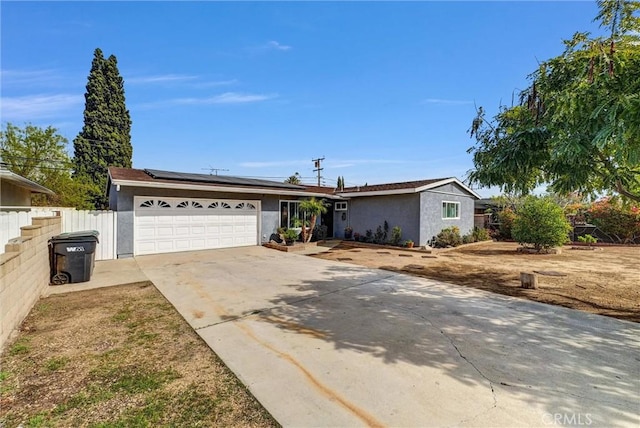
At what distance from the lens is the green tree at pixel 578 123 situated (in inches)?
119

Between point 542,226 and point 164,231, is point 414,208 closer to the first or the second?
point 542,226

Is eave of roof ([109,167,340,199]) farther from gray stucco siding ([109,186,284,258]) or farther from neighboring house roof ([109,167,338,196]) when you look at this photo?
gray stucco siding ([109,186,284,258])

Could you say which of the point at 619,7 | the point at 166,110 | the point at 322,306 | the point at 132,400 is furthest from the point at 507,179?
the point at 166,110

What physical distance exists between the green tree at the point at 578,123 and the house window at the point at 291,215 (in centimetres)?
1047

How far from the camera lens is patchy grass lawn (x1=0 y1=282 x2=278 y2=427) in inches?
95.0

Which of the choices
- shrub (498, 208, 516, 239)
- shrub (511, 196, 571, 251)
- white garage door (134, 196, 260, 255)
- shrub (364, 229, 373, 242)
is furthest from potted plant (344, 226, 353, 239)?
shrub (498, 208, 516, 239)

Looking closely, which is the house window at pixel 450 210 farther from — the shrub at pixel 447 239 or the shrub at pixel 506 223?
the shrub at pixel 506 223

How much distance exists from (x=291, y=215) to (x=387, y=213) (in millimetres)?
5155

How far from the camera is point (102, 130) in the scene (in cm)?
2472

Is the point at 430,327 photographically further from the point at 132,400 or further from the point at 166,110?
the point at 166,110

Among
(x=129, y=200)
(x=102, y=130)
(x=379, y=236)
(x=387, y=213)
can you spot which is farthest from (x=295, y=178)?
(x=129, y=200)

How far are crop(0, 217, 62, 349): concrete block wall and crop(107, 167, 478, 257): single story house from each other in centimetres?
411

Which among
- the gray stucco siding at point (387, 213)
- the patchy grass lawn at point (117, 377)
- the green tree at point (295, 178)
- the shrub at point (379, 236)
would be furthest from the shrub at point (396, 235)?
the green tree at point (295, 178)

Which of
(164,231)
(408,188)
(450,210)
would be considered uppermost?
(408,188)
